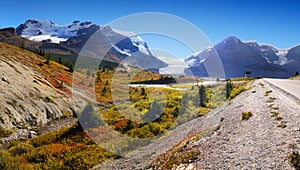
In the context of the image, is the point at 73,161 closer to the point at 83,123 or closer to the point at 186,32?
the point at 83,123

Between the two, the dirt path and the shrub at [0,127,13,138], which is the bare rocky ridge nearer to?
the dirt path

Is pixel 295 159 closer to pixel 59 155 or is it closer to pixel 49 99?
pixel 59 155

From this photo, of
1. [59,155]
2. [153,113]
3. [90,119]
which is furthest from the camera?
[153,113]

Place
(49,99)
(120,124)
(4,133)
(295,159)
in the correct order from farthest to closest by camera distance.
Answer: (49,99) < (120,124) < (4,133) < (295,159)

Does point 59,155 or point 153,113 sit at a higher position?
point 153,113

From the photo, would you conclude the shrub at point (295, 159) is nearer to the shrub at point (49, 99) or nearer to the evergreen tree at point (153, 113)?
the evergreen tree at point (153, 113)

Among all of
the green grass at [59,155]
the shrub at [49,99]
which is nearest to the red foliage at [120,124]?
the green grass at [59,155]

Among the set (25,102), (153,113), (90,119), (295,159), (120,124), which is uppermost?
(295,159)

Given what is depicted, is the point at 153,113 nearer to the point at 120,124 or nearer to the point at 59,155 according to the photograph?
the point at 120,124

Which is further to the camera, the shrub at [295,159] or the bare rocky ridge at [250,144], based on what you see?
the bare rocky ridge at [250,144]

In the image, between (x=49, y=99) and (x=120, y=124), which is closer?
(x=120, y=124)

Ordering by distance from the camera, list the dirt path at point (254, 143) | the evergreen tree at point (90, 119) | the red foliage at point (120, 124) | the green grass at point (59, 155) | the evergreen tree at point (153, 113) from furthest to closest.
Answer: the evergreen tree at point (153, 113), the evergreen tree at point (90, 119), the red foliage at point (120, 124), the green grass at point (59, 155), the dirt path at point (254, 143)

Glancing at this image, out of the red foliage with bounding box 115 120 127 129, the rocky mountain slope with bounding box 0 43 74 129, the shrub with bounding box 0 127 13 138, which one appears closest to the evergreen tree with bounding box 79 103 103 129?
the red foliage with bounding box 115 120 127 129

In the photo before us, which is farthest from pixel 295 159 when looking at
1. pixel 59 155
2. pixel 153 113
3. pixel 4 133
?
pixel 4 133
